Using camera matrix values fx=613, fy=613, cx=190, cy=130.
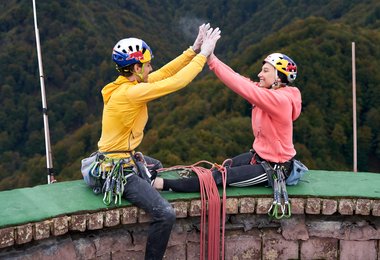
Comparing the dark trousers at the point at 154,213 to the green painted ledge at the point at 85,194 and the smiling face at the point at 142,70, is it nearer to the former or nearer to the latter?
the green painted ledge at the point at 85,194

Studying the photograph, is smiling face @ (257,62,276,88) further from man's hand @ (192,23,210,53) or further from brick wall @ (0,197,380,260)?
brick wall @ (0,197,380,260)

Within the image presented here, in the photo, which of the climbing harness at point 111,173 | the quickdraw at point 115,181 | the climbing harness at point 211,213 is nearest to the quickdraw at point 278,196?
the climbing harness at point 211,213

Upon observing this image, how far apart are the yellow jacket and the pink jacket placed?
→ 271mm

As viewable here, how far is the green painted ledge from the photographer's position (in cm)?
418

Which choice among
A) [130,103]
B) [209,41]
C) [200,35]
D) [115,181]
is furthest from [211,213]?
[200,35]

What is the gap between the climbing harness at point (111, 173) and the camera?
445 cm

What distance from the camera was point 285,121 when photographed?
4797mm

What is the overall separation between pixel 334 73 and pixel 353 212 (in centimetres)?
3532

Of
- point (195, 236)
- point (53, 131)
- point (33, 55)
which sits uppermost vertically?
point (33, 55)

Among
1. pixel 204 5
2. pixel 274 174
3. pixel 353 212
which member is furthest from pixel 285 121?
pixel 204 5

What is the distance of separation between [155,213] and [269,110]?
3.92 feet

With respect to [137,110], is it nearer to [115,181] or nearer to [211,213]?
[115,181]

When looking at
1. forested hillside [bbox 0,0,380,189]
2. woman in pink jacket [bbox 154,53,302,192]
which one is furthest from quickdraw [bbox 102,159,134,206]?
forested hillside [bbox 0,0,380,189]

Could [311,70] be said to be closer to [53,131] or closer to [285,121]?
[53,131]
